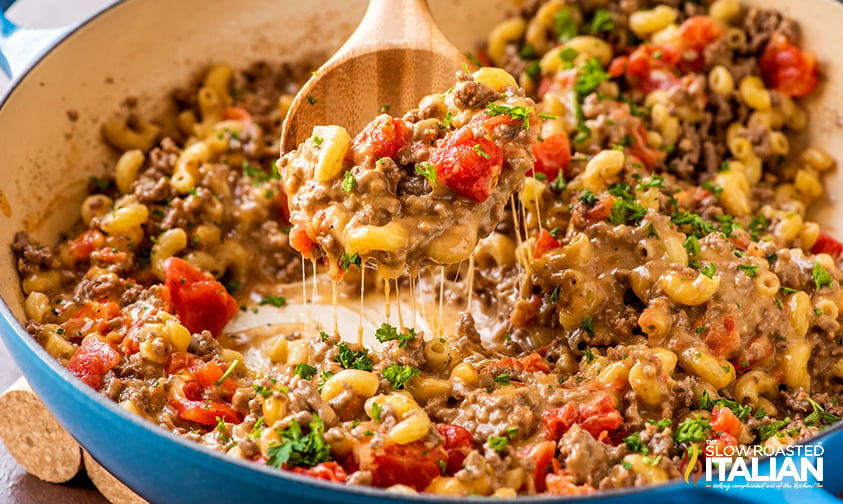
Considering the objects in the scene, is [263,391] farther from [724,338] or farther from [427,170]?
[724,338]

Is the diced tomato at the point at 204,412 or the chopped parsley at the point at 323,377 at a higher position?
the chopped parsley at the point at 323,377

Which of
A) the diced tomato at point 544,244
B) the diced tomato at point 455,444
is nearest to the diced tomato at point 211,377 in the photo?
the diced tomato at point 455,444

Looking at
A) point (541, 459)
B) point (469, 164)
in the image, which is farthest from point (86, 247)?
point (541, 459)

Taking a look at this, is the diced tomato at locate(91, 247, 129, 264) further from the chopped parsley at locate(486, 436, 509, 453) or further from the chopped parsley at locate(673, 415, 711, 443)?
the chopped parsley at locate(673, 415, 711, 443)

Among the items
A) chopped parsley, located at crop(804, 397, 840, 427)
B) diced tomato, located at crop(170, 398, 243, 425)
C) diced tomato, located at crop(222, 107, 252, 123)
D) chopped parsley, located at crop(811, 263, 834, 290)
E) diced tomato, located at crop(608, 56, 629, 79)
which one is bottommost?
chopped parsley, located at crop(804, 397, 840, 427)

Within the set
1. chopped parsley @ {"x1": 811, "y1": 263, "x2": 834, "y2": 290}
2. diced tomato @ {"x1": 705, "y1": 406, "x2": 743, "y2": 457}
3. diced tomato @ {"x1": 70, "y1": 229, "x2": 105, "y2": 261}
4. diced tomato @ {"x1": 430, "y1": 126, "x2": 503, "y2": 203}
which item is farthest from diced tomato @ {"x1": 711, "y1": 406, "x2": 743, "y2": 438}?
diced tomato @ {"x1": 70, "y1": 229, "x2": 105, "y2": 261}

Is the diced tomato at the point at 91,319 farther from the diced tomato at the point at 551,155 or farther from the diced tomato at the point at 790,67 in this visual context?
the diced tomato at the point at 790,67

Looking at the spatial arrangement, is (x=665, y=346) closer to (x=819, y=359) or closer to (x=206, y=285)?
(x=819, y=359)
